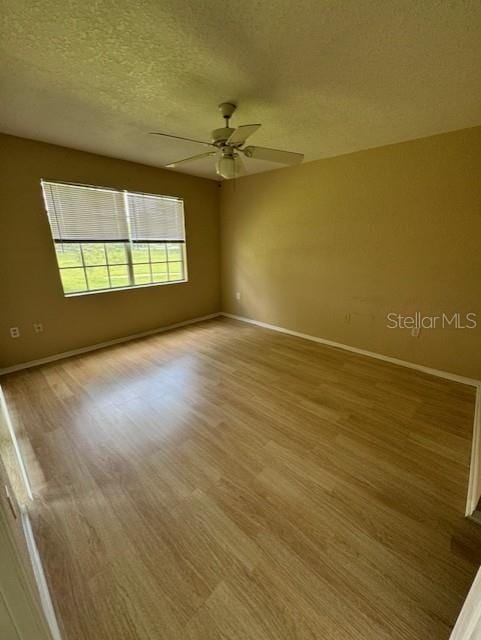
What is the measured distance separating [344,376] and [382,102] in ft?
7.88

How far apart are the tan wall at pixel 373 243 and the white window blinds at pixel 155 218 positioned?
958 millimetres

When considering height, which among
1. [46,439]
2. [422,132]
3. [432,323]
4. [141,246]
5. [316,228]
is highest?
[422,132]

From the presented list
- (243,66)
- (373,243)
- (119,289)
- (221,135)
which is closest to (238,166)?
(221,135)

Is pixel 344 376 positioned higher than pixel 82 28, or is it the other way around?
pixel 82 28

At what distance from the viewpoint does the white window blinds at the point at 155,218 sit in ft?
11.8

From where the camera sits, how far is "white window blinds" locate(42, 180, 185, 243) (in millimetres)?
2943

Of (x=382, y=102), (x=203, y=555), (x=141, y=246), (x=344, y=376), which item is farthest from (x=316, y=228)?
(x=203, y=555)

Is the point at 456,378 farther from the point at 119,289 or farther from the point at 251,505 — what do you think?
the point at 119,289

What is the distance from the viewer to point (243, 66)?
1.53 metres

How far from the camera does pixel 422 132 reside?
240 cm

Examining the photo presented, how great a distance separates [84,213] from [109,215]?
0.30 meters

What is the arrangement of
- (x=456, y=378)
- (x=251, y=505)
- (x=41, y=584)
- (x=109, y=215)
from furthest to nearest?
1. (x=109, y=215)
2. (x=456, y=378)
3. (x=251, y=505)
4. (x=41, y=584)

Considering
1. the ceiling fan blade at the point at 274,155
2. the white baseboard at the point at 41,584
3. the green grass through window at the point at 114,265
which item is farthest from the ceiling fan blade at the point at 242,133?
the white baseboard at the point at 41,584

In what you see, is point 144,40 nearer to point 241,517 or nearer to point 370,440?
point 241,517
